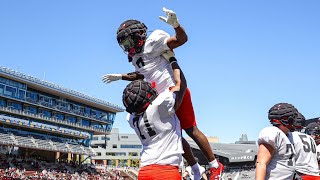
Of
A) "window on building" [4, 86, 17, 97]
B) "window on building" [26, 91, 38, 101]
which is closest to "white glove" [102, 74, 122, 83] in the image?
"window on building" [4, 86, 17, 97]

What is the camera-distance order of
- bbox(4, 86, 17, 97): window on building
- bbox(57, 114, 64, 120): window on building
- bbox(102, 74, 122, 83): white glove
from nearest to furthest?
bbox(102, 74, 122, 83): white glove < bbox(4, 86, 17, 97): window on building < bbox(57, 114, 64, 120): window on building

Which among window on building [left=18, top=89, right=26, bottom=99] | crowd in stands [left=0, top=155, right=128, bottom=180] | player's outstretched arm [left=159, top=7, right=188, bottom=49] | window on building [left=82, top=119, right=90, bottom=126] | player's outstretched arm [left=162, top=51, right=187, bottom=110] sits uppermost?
window on building [left=18, top=89, right=26, bottom=99]

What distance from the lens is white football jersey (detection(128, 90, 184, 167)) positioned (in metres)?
5.13

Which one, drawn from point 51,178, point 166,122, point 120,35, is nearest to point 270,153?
point 166,122

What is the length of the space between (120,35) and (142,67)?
24.2 inches

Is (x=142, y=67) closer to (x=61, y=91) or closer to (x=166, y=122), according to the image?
(x=166, y=122)

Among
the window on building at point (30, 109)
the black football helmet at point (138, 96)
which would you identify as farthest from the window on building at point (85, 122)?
the black football helmet at point (138, 96)

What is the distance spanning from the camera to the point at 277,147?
544cm

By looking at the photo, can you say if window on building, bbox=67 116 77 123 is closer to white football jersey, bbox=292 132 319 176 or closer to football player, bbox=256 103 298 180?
white football jersey, bbox=292 132 319 176

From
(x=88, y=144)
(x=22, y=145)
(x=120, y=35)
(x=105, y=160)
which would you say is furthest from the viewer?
(x=105, y=160)

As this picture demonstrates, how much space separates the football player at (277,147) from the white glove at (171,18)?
1838 mm

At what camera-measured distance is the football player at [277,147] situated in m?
5.29

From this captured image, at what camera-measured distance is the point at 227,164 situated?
208ft

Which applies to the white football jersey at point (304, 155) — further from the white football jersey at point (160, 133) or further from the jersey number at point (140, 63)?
the jersey number at point (140, 63)
